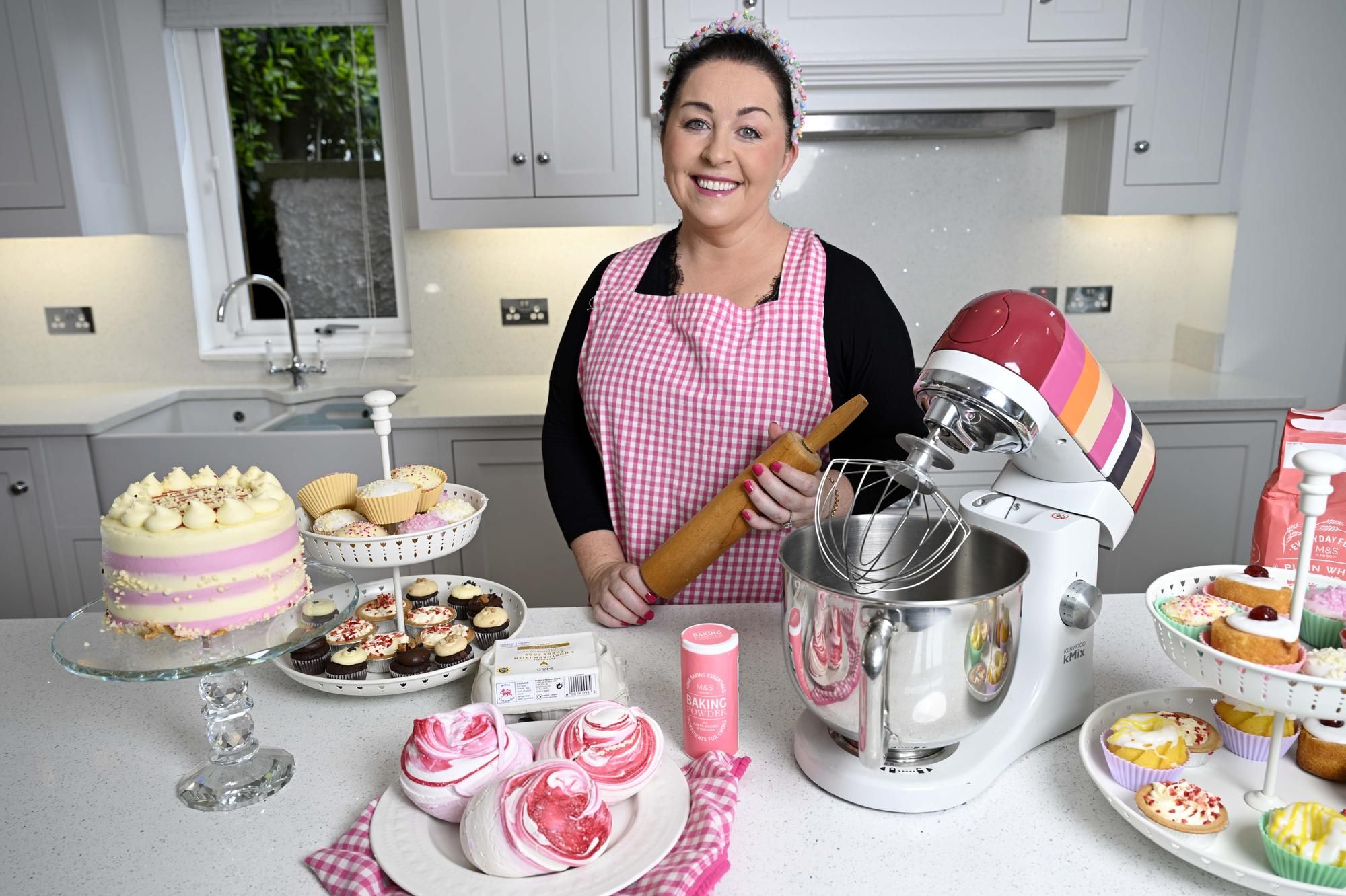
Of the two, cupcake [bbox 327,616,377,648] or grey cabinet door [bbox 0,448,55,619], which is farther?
grey cabinet door [bbox 0,448,55,619]

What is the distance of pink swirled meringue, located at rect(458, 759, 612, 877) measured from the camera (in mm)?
721

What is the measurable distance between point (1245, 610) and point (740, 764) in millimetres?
454

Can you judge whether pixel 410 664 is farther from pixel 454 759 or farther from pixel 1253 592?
pixel 1253 592

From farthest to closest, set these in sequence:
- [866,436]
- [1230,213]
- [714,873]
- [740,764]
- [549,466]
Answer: [1230,213] → [549,466] → [866,436] → [740,764] → [714,873]

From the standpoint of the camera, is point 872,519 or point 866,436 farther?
point 866,436

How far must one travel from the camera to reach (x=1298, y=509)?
0.96m

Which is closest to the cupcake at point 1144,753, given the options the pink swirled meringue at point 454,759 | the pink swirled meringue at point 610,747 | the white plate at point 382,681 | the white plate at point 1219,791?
the white plate at point 1219,791

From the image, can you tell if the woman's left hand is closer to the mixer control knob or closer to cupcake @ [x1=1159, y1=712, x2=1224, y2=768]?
the mixer control knob

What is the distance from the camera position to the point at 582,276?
2.77 metres

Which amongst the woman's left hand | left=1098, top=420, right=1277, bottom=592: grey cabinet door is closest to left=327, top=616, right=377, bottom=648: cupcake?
the woman's left hand

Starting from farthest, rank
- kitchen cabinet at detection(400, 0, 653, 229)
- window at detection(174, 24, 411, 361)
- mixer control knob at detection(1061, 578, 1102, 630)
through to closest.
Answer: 1. window at detection(174, 24, 411, 361)
2. kitchen cabinet at detection(400, 0, 653, 229)
3. mixer control knob at detection(1061, 578, 1102, 630)

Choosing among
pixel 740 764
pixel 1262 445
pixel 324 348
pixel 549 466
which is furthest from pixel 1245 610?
pixel 324 348

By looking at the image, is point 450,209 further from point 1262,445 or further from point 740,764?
point 1262,445

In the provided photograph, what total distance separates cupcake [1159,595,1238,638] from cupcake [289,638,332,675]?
83cm
